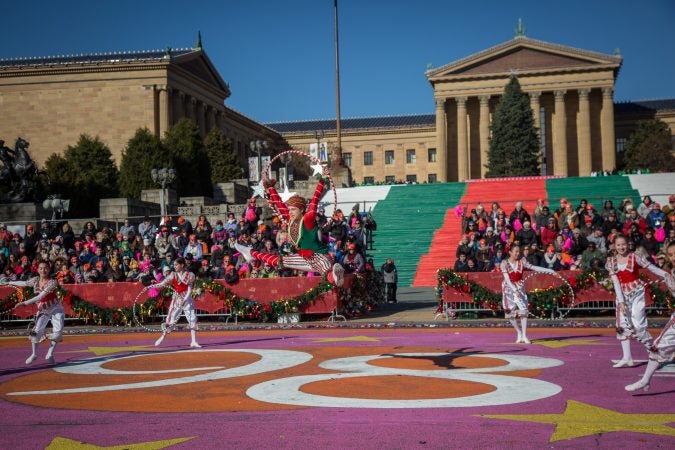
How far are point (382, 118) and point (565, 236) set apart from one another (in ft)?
327

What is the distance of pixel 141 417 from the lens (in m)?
9.38

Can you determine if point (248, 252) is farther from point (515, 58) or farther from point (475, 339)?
point (515, 58)

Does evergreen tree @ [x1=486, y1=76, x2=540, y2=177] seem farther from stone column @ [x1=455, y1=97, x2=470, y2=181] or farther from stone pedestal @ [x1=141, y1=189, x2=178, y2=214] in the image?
stone pedestal @ [x1=141, y1=189, x2=178, y2=214]

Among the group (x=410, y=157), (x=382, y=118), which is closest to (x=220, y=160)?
(x=410, y=157)

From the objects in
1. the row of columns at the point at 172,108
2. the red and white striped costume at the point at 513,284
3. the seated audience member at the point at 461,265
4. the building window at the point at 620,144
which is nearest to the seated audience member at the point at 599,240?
the seated audience member at the point at 461,265

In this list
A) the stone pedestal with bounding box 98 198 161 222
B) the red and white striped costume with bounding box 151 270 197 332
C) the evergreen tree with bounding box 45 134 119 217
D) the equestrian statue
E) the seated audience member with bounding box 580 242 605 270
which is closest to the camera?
the red and white striped costume with bounding box 151 270 197 332

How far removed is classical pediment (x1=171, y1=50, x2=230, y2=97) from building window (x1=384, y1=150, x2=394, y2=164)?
32182 mm

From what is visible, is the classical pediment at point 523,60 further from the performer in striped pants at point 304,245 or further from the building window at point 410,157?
the performer in striped pants at point 304,245

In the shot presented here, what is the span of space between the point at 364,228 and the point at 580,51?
7161 cm

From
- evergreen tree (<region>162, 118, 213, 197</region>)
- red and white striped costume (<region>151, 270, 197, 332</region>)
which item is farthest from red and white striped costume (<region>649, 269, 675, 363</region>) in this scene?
evergreen tree (<region>162, 118, 213, 197</region>)

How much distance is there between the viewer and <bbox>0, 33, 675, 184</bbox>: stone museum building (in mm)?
74375

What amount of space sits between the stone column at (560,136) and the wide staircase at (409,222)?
161 feet

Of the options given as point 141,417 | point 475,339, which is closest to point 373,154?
point 475,339

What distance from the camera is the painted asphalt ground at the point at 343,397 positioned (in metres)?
8.11
